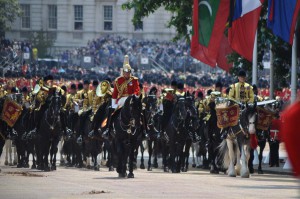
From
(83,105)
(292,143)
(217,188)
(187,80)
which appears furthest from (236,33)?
(187,80)

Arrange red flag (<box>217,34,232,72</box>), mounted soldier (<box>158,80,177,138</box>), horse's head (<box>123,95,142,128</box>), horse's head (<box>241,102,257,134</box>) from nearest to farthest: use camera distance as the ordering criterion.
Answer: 1. horse's head (<box>123,95,142,128</box>)
2. horse's head (<box>241,102,257,134</box>)
3. mounted soldier (<box>158,80,177,138</box>)
4. red flag (<box>217,34,232,72</box>)

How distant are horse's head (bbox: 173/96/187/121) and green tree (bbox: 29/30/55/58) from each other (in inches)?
3029

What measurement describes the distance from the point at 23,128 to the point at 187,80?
43.9m

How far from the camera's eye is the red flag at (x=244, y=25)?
3206 centimetres

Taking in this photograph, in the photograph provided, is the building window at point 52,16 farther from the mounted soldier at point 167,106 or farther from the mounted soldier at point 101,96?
the mounted soldier at point 101,96

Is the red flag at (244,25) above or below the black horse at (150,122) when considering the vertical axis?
above

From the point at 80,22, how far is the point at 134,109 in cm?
9598

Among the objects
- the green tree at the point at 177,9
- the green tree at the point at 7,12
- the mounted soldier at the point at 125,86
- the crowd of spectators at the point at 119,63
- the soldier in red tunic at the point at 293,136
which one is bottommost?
the soldier in red tunic at the point at 293,136

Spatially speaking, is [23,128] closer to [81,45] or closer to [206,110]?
[206,110]

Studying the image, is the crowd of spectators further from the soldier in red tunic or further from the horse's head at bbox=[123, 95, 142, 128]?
the soldier in red tunic

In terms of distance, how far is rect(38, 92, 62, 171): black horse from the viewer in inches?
1137

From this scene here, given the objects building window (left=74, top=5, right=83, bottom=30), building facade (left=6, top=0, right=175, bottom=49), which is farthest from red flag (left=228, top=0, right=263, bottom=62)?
building window (left=74, top=5, right=83, bottom=30)

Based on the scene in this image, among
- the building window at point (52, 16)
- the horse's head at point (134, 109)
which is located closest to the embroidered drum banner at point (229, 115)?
the horse's head at point (134, 109)

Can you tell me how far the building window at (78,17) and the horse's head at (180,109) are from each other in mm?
92040
